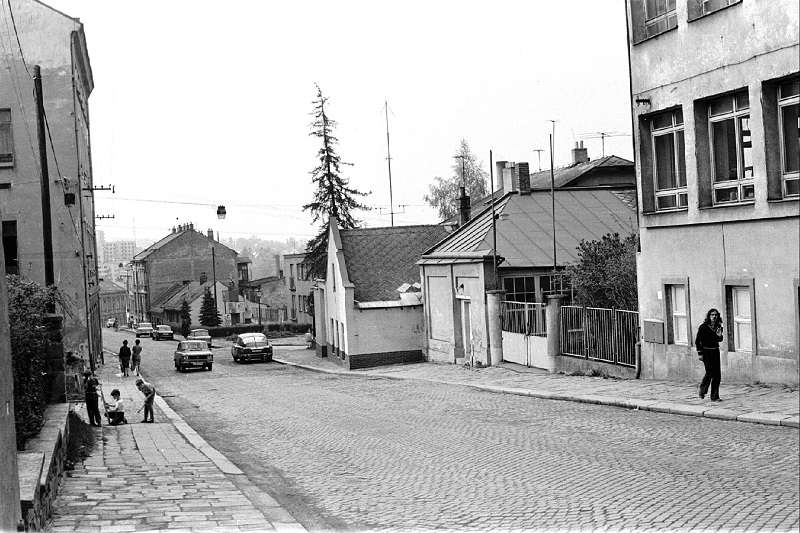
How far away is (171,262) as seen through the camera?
367 feet

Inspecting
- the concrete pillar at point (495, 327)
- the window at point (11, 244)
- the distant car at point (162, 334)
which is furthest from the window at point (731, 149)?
the distant car at point (162, 334)

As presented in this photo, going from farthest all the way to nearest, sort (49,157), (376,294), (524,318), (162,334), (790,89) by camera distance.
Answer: (162,334)
(376,294)
(49,157)
(524,318)
(790,89)

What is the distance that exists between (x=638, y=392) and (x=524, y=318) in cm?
951

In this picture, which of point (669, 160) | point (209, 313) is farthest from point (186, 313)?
point (669, 160)

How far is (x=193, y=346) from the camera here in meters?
44.3

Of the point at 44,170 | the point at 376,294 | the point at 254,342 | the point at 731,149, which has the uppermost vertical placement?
the point at 44,170

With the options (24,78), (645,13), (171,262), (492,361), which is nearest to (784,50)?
(645,13)

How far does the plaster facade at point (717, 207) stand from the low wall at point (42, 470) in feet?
25.1

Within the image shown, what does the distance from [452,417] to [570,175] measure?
4076cm

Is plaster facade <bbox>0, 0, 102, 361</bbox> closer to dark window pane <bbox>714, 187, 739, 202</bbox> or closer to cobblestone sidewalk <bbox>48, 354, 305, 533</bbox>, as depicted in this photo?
cobblestone sidewalk <bbox>48, 354, 305, 533</bbox>

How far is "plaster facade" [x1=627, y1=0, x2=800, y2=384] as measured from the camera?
11.4 metres

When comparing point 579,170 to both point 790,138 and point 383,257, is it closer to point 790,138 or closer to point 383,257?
point 383,257

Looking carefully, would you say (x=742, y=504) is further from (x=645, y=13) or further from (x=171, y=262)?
(x=171, y=262)

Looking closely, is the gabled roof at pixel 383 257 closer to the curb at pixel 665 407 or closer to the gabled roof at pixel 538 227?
the gabled roof at pixel 538 227
